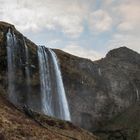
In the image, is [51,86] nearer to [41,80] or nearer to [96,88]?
[41,80]

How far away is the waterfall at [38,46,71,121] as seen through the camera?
7031cm

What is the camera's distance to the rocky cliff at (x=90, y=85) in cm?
6919

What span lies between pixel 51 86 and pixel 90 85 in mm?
13235

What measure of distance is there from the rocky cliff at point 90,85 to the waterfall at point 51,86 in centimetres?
122

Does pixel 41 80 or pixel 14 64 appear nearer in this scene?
pixel 14 64

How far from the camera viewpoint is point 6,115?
37719 millimetres

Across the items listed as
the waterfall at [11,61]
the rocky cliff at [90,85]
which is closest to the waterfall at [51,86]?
the rocky cliff at [90,85]

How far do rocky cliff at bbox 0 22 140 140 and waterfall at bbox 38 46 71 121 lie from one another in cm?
122

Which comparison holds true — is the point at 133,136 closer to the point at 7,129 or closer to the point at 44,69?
the point at 44,69

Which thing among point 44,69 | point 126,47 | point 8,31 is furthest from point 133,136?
point 126,47

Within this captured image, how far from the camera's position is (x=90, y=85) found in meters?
82.8

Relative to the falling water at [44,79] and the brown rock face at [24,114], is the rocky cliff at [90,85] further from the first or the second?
the falling water at [44,79]

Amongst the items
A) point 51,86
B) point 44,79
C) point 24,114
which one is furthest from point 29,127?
point 51,86

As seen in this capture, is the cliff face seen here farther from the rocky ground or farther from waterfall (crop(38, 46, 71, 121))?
the rocky ground
